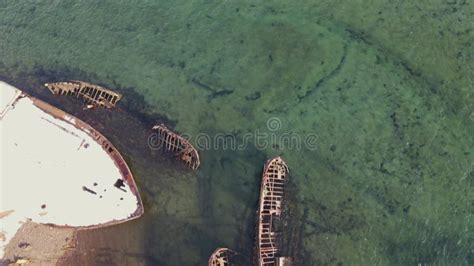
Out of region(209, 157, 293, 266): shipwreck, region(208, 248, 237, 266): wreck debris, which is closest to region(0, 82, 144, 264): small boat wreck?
region(208, 248, 237, 266): wreck debris

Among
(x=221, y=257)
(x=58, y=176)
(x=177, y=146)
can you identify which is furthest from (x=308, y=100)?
(x=58, y=176)

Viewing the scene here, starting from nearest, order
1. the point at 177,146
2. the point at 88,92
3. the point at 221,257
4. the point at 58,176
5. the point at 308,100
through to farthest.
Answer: the point at 221,257 → the point at 58,176 → the point at 177,146 → the point at 308,100 → the point at 88,92

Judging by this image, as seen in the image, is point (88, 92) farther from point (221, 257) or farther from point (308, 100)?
point (308, 100)

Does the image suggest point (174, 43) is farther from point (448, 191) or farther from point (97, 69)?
point (448, 191)

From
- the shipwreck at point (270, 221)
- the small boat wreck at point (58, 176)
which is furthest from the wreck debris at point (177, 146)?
the shipwreck at point (270, 221)

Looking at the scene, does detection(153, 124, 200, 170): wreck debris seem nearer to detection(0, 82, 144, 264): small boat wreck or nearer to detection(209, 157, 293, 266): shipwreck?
detection(0, 82, 144, 264): small boat wreck

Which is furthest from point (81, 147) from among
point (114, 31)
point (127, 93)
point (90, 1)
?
point (90, 1)

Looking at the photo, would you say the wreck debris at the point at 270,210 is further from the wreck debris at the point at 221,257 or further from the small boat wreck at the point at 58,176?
the small boat wreck at the point at 58,176
